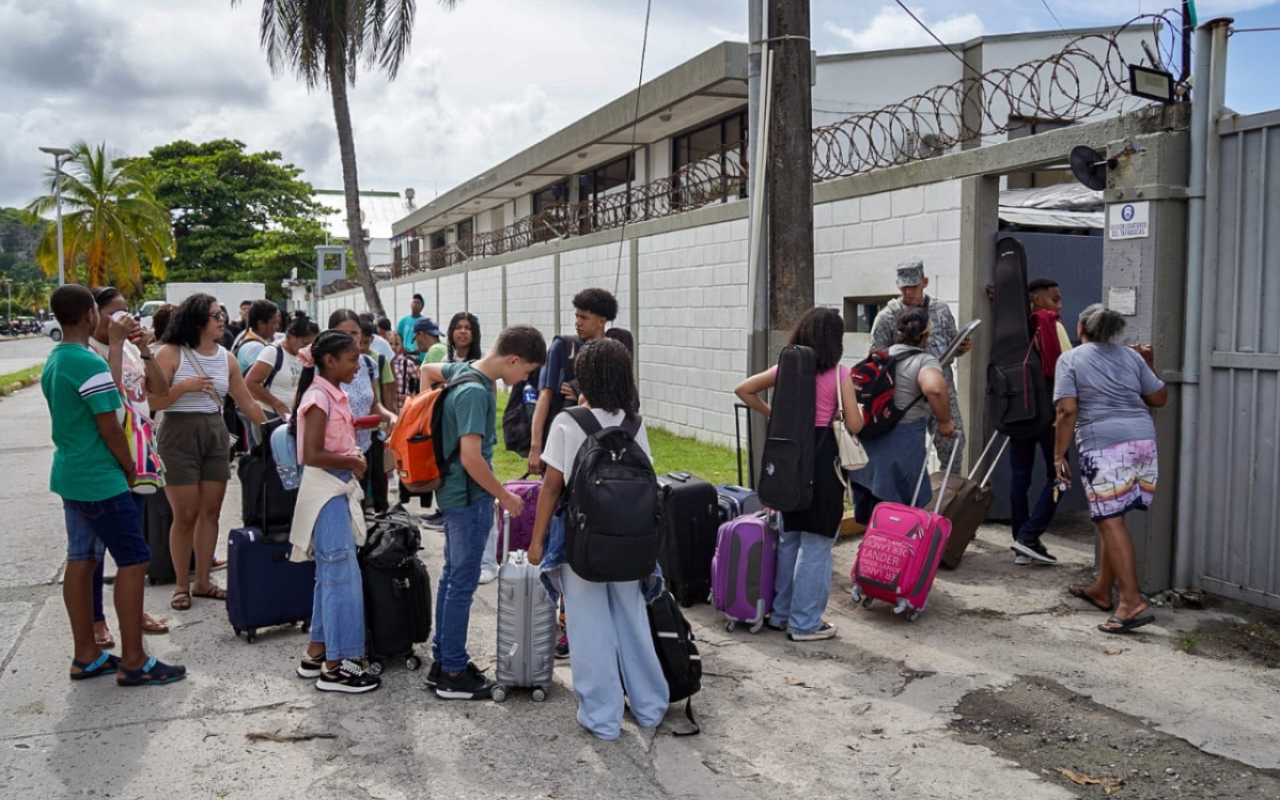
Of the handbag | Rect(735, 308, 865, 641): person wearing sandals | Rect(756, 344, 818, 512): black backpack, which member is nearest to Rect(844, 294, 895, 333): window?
Rect(735, 308, 865, 641): person wearing sandals

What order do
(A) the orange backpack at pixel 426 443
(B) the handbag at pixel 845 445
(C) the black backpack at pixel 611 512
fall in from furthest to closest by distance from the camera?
(B) the handbag at pixel 845 445
(A) the orange backpack at pixel 426 443
(C) the black backpack at pixel 611 512

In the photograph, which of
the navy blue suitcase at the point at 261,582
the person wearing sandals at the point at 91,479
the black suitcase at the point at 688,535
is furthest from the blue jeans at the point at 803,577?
the person wearing sandals at the point at 91,479

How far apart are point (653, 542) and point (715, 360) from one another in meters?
8.33

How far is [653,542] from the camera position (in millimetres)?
4047

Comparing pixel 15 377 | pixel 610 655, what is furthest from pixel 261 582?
pixel 15 377

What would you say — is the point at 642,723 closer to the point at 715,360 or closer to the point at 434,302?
the point at 715,360

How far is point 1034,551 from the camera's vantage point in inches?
269

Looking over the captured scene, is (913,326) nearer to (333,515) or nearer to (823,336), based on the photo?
(823,336)

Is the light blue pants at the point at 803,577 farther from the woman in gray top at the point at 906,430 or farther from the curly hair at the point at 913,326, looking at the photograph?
the curly hair at the point at 913,326

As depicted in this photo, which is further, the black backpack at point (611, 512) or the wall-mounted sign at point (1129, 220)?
the wall-mounted sign at point (1129, 220)

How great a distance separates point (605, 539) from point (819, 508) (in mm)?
1660

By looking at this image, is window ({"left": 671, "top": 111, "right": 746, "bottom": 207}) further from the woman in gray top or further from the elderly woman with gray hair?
the elderly woman with gray hair

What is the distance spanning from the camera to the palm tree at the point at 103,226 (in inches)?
1460

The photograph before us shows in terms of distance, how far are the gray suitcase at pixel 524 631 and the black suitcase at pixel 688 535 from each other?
136 centimetres
